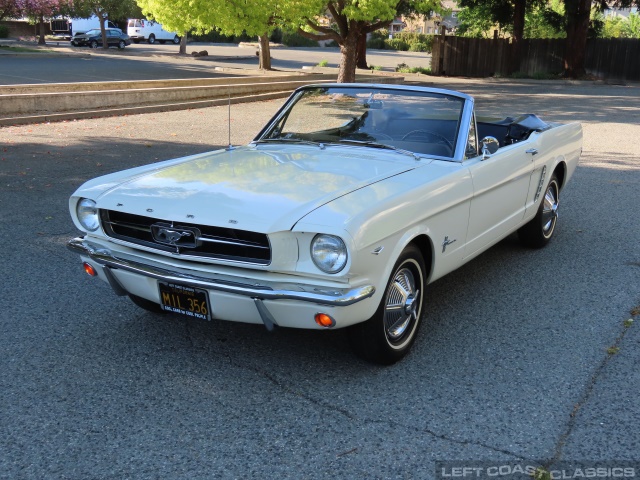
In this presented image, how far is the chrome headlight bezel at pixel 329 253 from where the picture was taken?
3561 millimetres

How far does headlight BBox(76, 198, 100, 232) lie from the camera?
423cm

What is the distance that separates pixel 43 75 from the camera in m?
22.5

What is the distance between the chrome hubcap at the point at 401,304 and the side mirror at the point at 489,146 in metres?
1.33

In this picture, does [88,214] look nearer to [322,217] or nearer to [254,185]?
[254,185]

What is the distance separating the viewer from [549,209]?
6.59m

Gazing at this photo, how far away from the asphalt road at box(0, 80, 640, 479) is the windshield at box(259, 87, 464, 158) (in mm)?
1178

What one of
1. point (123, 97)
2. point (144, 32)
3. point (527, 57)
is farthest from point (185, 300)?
point (144, 32)

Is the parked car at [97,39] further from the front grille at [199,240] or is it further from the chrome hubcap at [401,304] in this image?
the chrome hubcap at [401,304]

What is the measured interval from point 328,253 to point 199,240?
27.6 inches

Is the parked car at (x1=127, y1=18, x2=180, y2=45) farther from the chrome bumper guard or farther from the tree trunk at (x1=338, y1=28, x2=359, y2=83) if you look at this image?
the chrome bumper guard

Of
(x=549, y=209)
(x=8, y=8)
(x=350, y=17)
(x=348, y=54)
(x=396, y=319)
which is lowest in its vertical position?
(x=396, y=319)

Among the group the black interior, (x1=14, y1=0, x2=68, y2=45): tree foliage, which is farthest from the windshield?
(x1=14, y1=0, x2=68, y2=45): tree foliage

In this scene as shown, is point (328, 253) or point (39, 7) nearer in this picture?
point (328, 253)

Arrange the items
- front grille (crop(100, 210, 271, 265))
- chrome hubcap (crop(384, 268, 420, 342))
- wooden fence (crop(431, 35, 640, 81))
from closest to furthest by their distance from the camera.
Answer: front grille (crop(100, 210, 271, 265)) → chrome hubcap (crop(384, 268, 420, 342)) → wooden fence (crop(431, 35, 640, 81))
